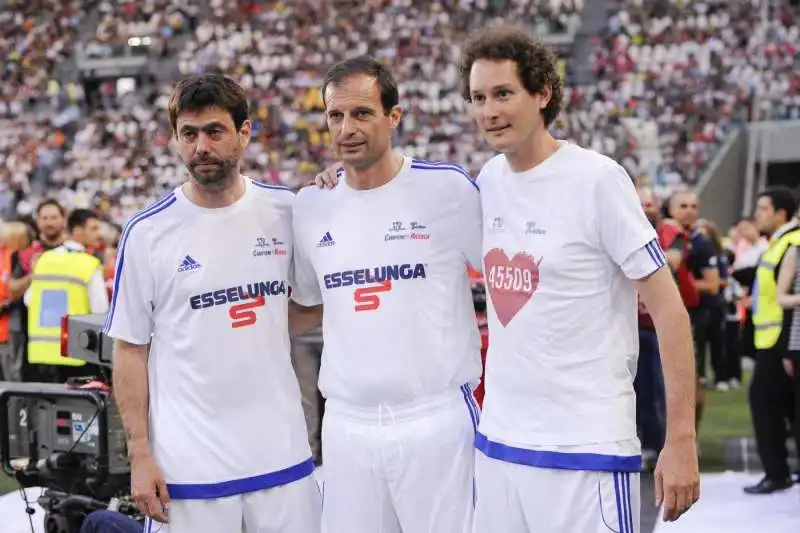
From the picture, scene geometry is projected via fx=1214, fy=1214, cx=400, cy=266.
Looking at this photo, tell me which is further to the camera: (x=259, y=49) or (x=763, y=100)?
(x=259, y=49)

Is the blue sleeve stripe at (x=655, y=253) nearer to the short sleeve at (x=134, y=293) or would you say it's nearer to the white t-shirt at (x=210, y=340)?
the white t-shirt at (x=210, y=340)

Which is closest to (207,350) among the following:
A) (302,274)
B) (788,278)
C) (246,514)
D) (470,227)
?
(302,274)

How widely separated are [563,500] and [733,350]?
10.00 metres

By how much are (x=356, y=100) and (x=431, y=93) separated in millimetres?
19871

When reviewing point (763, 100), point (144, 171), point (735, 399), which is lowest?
point (735, 399)

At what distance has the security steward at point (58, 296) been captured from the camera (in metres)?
8.22

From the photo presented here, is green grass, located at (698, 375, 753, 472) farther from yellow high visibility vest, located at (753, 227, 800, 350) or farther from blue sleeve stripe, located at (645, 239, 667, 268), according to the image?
blue sleeve stripe, located at (645, 239, 667, 268)

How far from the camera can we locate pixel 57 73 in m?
27.2

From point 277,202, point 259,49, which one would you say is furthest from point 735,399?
point 259,49

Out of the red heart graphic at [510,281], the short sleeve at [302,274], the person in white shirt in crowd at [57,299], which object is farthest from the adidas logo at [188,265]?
the person in white shirt in crowd at [57,299]

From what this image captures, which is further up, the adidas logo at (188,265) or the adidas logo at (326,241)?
the adidas logo at (326,241)

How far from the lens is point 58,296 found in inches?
324

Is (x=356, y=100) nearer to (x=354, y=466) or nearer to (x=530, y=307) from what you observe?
(x=530, y=307)

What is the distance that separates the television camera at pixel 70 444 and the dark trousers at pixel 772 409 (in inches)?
152
